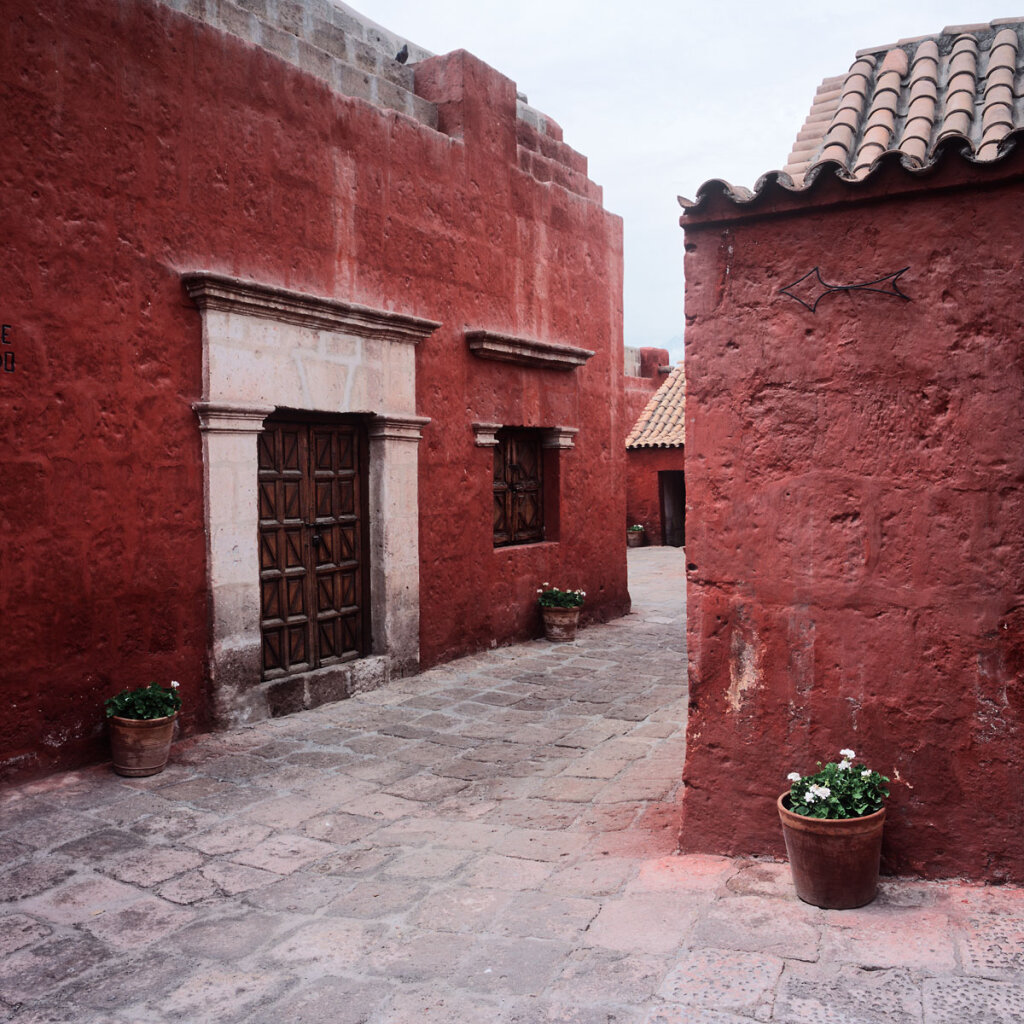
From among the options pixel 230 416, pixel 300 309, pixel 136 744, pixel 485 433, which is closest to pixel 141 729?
pixel 136 744

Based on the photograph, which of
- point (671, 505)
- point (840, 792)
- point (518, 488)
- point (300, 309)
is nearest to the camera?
point (840, 792)

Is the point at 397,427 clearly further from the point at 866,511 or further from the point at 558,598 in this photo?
the point at 866,511

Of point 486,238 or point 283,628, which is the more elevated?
point 486,238

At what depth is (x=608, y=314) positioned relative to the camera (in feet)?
34.3

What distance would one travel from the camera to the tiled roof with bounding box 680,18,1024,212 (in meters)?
3.58

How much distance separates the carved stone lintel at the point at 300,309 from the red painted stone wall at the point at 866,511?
3120mm

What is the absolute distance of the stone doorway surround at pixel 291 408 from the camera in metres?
5.78

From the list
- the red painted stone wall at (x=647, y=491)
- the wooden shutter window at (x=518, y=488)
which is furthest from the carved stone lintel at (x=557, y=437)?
the red painted stone wall at (x=647, y=491)

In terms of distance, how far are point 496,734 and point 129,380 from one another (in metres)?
3.10

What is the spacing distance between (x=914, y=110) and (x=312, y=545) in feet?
15.2

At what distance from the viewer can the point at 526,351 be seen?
8672 mm

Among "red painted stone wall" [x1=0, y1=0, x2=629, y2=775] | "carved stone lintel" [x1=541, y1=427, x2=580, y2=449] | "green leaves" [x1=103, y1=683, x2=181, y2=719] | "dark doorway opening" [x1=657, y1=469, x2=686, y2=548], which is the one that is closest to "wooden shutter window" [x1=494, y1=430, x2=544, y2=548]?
"carved stone lintel" [x1=541, y1=427, x2=580, y2=449]

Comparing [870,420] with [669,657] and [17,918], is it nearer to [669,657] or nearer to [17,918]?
[17,918]

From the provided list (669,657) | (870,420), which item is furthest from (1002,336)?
(669,657)
